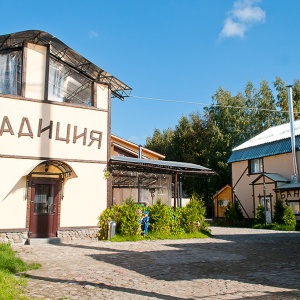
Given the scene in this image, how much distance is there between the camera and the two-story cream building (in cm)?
1437

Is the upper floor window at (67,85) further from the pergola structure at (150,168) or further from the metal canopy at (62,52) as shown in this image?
the pergola structure at (150,168)

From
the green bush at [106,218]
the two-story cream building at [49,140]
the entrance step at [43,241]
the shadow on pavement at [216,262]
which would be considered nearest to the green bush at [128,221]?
the green bush at [106,218]

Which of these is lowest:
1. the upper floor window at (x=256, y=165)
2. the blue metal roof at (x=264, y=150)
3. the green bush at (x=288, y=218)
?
the green bush at (x=288, y=218)

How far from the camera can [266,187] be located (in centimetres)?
2834

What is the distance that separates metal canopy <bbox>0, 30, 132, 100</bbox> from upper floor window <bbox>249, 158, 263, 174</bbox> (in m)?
16.1

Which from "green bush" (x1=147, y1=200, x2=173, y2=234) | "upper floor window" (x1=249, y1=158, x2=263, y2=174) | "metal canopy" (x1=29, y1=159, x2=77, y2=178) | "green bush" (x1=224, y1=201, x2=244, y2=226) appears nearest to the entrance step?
"metal canopy" (x1=29, y1=159, x2=77, y2=178)

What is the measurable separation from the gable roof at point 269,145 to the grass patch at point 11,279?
22.1 m

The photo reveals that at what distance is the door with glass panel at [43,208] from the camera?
14664 mm

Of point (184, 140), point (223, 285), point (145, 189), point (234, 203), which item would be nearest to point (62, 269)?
point (223, 285)

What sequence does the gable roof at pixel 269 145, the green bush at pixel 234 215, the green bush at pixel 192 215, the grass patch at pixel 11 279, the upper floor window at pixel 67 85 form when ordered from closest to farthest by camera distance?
1. the grass patch at pixel 11 279
2. the upper floor window at pixel 67 85
3. the green bush at pixel 192 215
4. the gable roof at pixel 269 145
5. the green bush at pixel 234 215

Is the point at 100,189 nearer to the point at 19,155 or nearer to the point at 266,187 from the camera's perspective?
the point at 19,155

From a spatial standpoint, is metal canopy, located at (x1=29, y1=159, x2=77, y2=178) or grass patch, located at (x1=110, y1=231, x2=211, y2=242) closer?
metal canopy, located at (x1=29, y1=159, x2=77, y2=178)

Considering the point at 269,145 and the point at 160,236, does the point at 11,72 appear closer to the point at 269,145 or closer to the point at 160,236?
the point at 160,236

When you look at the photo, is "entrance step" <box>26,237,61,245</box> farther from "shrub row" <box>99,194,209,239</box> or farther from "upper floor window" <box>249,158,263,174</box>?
"upper floor window" <box>249,158,263,174</box>
